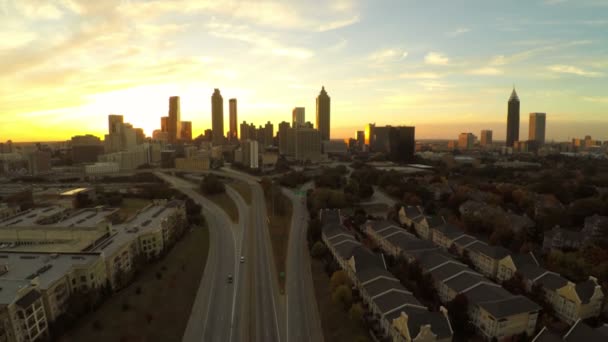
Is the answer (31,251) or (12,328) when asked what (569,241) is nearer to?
(12,328)

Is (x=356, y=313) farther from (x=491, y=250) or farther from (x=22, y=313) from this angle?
(x=22, y=313)

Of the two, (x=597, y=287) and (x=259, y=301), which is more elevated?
(x=597, y=287)

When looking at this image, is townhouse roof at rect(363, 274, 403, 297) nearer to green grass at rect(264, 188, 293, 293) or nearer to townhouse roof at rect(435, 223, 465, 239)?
green grass at rect(264, 188, 293, 293)

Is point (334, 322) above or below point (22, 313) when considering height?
below

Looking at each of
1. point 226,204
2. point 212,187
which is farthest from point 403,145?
point 226,204

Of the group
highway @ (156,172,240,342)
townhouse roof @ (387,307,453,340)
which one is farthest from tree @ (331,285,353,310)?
highway @ (156,172,240,342)

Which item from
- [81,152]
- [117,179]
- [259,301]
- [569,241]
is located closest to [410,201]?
[569,241]
